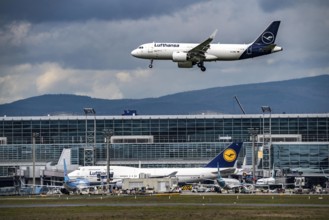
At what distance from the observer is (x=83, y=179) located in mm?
198500

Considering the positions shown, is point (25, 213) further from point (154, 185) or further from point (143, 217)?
point (154, 185)

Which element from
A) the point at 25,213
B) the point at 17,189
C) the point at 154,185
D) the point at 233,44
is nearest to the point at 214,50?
the point at 233,44

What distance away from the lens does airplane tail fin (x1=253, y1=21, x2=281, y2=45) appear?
175 metres

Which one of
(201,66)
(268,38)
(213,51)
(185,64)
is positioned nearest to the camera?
(185,64)

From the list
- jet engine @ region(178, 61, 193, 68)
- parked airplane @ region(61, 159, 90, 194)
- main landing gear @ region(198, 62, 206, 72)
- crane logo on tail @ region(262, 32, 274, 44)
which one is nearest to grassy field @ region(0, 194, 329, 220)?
main landing gear @ region(198, 62, 206, 72)

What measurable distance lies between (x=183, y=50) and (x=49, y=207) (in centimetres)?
4745

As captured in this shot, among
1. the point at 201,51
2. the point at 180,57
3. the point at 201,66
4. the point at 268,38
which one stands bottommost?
the point at 201,66

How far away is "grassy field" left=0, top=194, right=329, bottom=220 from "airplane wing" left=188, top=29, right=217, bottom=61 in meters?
25.8

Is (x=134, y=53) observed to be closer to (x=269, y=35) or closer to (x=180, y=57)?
(x=180, y=57)

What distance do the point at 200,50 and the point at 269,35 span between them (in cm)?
2280

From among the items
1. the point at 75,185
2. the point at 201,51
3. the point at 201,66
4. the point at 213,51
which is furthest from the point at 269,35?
the point at 75,185

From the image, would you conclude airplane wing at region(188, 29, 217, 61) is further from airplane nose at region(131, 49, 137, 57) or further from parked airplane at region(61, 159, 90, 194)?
parked airplane at region(61, 159, 90, 194)

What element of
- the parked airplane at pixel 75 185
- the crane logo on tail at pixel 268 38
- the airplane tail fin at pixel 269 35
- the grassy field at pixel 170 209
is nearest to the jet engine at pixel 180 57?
the airplane tail fin at pixel 269 35

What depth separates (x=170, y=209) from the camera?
11862 centimetres
